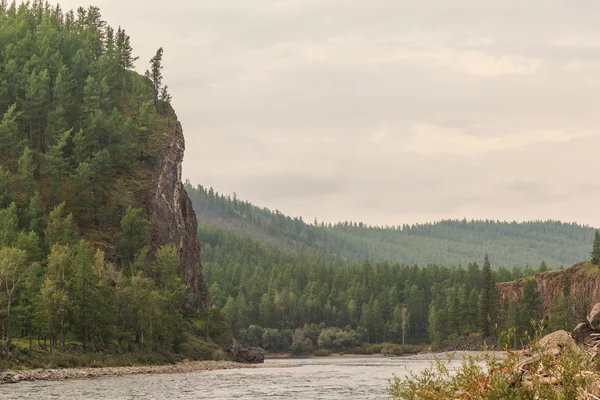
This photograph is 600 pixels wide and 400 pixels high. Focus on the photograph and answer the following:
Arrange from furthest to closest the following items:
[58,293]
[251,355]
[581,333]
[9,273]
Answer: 1. [251,355]
2. [58,293]
3. [9,273]
4. [581,333]

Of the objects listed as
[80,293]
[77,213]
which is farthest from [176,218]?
[80,293]

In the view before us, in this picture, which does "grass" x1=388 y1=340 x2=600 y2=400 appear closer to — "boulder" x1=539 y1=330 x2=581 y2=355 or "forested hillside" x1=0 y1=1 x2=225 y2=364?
"boulder" x1=539 y1=330 x2=581 y2=355

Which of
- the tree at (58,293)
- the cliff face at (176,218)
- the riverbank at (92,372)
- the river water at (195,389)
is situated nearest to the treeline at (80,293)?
the tree at (58,293)

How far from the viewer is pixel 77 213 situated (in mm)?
155250

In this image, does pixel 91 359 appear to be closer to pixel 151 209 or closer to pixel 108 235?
pixel 108 235

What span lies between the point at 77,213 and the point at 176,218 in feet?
87.5

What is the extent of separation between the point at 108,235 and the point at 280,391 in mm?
87252

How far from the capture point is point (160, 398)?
66000 millimetres

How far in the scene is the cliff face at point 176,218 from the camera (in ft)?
546

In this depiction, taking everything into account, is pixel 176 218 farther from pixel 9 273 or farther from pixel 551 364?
pixel 551 364

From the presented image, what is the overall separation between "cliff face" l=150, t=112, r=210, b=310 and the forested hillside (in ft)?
7.89

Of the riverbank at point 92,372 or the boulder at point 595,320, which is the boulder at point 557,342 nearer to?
the boulder at point 595,320

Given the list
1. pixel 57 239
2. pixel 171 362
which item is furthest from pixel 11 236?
pixel 171 362

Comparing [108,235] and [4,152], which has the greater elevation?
[4,152]
